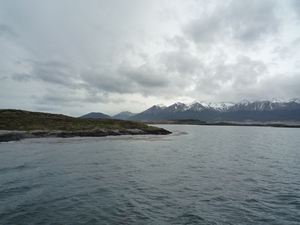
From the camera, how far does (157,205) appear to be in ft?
54.3

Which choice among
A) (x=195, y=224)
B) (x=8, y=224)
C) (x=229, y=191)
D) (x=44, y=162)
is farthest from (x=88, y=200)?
(x=44, y=162)

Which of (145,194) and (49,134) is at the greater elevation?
(49,134)

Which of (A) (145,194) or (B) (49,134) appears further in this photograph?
(B) (49,134)

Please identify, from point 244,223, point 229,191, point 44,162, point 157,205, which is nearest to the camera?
point 244,223

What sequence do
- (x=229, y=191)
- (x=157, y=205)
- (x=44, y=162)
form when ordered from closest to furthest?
(x=157, y=205) → (x=229, y=191) → (x=44, y=162)

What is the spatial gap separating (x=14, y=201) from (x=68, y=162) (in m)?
16.2

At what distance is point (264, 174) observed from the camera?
91.6ft

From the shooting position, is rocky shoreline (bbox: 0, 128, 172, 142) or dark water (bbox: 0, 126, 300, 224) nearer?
dark water (bbox: 0, 126, 300, 224)

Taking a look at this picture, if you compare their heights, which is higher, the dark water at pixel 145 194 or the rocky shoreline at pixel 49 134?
the rocky shoreline at pixel 49 134

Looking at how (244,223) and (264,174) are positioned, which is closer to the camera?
(244,223)

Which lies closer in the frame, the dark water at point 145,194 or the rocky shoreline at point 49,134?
the dark water at point 145,194

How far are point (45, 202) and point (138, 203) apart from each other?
306 inches

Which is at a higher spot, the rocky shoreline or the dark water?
the rocky shoreline

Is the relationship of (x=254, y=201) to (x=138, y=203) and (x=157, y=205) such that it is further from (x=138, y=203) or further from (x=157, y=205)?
(x=138, y=203)
